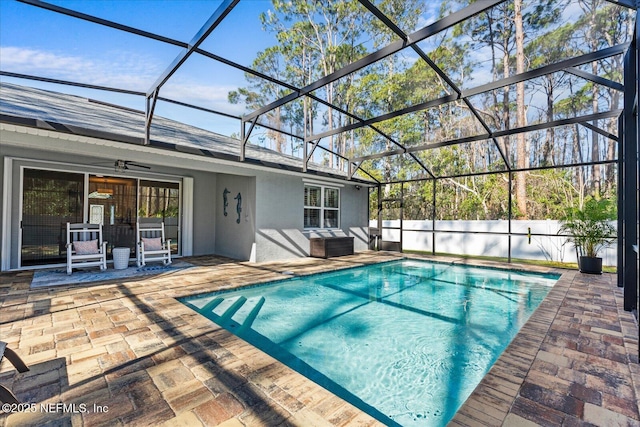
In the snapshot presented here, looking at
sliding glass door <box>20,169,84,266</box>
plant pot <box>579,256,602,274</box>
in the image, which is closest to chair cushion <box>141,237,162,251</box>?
sliding glass door <box>20,169,84,266</box>

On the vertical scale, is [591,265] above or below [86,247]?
below

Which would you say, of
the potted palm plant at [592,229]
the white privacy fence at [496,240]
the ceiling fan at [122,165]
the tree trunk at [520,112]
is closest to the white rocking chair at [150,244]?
the ceiling fan at [122,165]

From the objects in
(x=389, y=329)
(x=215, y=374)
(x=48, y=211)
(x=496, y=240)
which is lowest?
(x=389, y=329)

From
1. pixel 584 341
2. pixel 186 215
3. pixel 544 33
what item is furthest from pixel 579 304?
pixel 544 33

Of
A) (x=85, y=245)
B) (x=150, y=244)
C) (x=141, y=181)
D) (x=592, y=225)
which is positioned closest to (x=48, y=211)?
(x=85, y=245)

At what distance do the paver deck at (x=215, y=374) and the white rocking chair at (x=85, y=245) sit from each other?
2.03m

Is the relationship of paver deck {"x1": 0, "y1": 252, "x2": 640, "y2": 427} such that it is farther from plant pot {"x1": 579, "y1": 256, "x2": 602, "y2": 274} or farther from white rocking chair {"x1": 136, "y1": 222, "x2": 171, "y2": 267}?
plant pot {"x1": 579, "y1": 256, "x2": 602, "y2": 274}

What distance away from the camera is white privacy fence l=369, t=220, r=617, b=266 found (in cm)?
1003

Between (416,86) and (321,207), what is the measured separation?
34.4ft

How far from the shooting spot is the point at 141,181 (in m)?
8.18

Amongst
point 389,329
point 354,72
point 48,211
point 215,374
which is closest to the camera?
point 215,374

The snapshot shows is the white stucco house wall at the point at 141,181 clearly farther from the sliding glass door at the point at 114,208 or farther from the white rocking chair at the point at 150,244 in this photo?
the white rocking chair at the point at 150,244

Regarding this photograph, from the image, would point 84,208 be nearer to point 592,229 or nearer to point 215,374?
point 215,374

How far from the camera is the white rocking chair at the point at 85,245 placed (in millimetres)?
6184
